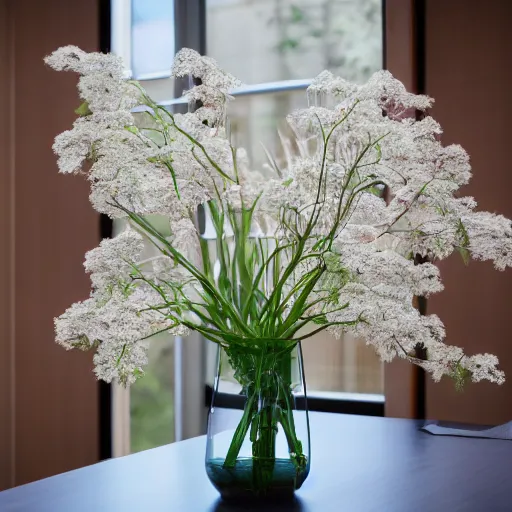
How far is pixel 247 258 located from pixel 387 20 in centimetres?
138

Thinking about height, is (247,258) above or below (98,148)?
below

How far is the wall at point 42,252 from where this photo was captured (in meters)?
3.00

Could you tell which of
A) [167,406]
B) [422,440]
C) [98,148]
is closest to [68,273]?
[167,406]

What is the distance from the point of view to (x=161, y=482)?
1315 mm

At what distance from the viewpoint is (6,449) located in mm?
3141

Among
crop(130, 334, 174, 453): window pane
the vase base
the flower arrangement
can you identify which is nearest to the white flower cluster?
the flower arrangement

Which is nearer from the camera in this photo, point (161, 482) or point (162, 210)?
point (162, 210)

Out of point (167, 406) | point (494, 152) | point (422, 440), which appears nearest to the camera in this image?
point (422, 440)

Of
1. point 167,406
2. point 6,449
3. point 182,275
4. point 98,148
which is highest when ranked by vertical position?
point 98,148

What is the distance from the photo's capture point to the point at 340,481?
1.33 m

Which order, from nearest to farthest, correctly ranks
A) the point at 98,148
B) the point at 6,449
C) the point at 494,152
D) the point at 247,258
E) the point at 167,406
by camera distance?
the point at 98,148 < the point at 247,258 < the point at 494,152 < the point at 167,406 < the point at 6,449

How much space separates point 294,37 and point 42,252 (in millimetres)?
1338

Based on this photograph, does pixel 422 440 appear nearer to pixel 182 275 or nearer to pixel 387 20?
pixel 182 275

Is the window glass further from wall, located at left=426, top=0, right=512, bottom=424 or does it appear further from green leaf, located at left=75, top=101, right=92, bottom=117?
green leaf, located at left=75, top=101, right=92, bottom=117
